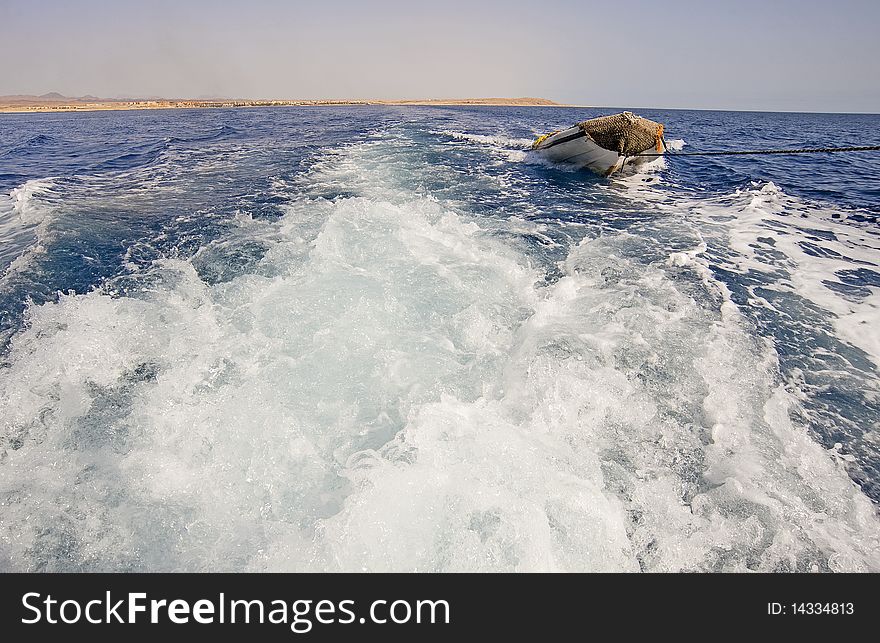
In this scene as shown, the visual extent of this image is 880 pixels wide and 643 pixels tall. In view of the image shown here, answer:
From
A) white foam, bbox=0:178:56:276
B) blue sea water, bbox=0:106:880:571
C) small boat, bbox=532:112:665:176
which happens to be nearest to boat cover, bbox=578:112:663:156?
small boat, bbox=532:112:665:176

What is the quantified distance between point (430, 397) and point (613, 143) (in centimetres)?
1409

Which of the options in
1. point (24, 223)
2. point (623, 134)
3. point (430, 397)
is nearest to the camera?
point (430, 397)

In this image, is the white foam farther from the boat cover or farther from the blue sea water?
the boat cover

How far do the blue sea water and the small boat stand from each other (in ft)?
22.8

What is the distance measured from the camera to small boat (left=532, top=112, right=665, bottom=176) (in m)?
14.2

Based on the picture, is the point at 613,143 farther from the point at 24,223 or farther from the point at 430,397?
the point at 24,223

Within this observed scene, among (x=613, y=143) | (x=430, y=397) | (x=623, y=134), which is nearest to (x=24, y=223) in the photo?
(x=430, y=397)

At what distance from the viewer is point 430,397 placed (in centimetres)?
405

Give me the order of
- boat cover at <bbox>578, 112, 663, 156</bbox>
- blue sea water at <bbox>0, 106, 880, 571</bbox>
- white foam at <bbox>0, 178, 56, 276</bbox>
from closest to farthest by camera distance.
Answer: blue sea water at <bbox>0, 106, 880, 571</bbox> → white foam at <bbox>0, 178, 56, 276</bbox> → boat cover at <bbox>578, 112, 663, 156</bbox>

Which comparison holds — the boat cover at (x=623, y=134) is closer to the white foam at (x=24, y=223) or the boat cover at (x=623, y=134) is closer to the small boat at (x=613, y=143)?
the small boat at (x=613, y=143)

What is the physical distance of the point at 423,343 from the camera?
190 inches
